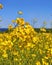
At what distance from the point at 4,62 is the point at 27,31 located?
87cm

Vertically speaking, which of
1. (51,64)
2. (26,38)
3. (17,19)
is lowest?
(51,64)

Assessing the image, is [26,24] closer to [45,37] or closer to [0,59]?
[0,59]

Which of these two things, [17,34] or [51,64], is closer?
[17,34]

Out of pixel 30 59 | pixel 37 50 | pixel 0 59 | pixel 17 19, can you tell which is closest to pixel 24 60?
pixel 30 59

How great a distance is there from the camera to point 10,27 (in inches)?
237

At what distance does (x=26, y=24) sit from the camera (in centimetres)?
568

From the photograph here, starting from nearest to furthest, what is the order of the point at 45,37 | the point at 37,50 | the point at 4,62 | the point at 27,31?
1. the point at 27,31
2. the point at 4,62
3. the point at 37,50
4. the point at 45,37

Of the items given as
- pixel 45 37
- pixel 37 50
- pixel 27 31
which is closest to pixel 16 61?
pixel 27 31

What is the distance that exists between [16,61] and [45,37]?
13.8ft

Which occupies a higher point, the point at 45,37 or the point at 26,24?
the point at 26,24

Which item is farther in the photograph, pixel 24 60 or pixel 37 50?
pixel 37 50

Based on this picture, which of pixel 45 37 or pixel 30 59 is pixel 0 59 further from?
pixel 45 37

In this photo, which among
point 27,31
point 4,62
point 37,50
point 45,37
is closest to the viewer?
point 27,31

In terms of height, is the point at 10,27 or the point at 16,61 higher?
the point at 10,27
